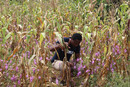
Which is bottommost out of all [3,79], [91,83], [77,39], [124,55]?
[91,83]

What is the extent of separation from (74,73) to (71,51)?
331mm

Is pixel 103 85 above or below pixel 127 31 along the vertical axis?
below

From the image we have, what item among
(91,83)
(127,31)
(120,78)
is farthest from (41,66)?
(127,31)

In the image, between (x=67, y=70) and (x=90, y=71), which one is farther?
(x=90, y=71)

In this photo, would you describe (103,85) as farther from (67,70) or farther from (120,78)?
(67,70)

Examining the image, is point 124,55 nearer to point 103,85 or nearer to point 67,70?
point 103,85

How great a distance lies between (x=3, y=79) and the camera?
2.41m

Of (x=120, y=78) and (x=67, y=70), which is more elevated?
(x=67, y=70)

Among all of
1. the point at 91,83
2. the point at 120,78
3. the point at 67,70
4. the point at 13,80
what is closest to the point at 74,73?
the point at 91,83

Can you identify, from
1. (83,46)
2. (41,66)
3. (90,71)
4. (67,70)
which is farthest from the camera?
(83,46)

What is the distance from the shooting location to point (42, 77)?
2152 millimetres

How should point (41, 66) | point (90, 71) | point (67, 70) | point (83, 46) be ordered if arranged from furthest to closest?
point (83, 46) < point (90, 71) < point (67, 70) < point (41, 66)

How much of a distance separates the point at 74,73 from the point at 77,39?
0.57 meters

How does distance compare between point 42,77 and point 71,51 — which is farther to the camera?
point 71,51
